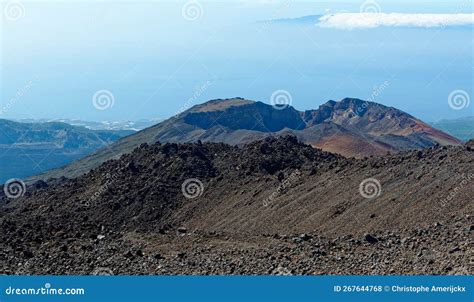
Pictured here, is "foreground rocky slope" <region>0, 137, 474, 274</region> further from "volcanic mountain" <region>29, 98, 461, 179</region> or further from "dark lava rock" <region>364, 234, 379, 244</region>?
"volcanic mountain" <region>29, 98, 461, 179</region>

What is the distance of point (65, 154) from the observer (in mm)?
105625

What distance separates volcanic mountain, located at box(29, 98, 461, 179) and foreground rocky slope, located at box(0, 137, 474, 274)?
28.1 meters

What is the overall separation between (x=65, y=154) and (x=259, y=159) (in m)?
80.6

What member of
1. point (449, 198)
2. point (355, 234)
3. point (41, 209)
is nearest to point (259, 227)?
point (355, 234)

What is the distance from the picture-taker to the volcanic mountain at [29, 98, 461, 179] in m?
60.3

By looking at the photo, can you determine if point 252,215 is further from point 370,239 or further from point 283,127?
point 283,127

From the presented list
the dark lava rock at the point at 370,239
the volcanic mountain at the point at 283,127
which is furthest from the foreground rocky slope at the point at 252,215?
the volcanic mountain at the point at 283,127

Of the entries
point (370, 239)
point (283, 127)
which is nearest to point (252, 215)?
point (370, 239)

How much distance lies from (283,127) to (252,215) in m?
48.2

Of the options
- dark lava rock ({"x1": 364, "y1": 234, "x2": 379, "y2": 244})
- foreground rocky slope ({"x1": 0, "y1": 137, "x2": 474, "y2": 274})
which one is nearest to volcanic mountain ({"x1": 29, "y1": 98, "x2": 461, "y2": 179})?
foreground rocky slope ({"x1": 0, "y1": 137, "x2": 474, "y2": 274})

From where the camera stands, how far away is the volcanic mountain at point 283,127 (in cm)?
6031

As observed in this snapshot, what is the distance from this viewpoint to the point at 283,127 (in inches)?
2840

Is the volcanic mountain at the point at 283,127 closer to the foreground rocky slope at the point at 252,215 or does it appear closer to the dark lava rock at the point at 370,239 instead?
the foreground rocky slope at the point at 252,215

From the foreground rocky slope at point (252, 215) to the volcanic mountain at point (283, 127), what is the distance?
28.1 meters
